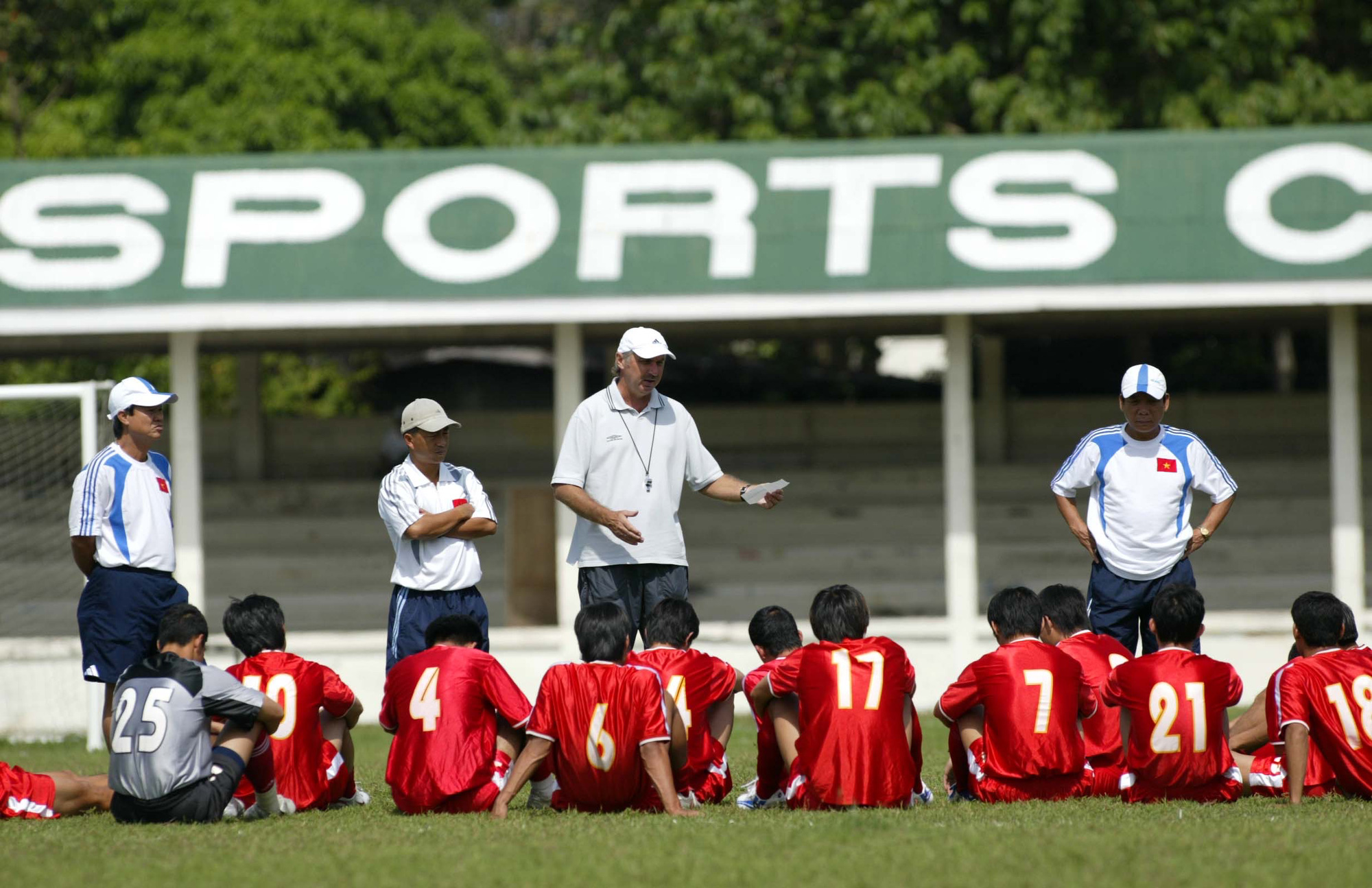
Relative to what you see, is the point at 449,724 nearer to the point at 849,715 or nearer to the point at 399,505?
the point at 399,505

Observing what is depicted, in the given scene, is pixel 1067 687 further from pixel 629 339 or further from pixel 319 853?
pixel 319 853

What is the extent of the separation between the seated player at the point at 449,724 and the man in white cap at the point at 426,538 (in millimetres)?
424

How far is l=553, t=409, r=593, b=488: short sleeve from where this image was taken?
6793 millimetres

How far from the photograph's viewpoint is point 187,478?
35.1 ft

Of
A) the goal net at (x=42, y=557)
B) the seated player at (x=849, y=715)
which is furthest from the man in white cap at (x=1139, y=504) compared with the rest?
the goal net at (x=42, y=557)

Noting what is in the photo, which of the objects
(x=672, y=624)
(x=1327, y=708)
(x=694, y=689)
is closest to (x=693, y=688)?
(x=694, y=689)

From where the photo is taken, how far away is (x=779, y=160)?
416 inches

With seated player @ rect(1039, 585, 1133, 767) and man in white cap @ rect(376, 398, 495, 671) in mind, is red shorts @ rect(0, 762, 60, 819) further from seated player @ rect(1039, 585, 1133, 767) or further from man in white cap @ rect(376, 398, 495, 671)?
seated player @ rect(1039, 585, 1133, 767)

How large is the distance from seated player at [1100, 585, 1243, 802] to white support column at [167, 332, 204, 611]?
677 cm

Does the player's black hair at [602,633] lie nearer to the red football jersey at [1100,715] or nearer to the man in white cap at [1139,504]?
the red football jersey at [1100,715]

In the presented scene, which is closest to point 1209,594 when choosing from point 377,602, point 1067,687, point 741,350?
point 377,602

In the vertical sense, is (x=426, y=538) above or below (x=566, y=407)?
below

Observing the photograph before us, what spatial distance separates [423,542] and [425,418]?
55cm

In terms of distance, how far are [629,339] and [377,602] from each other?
903 centimetres
